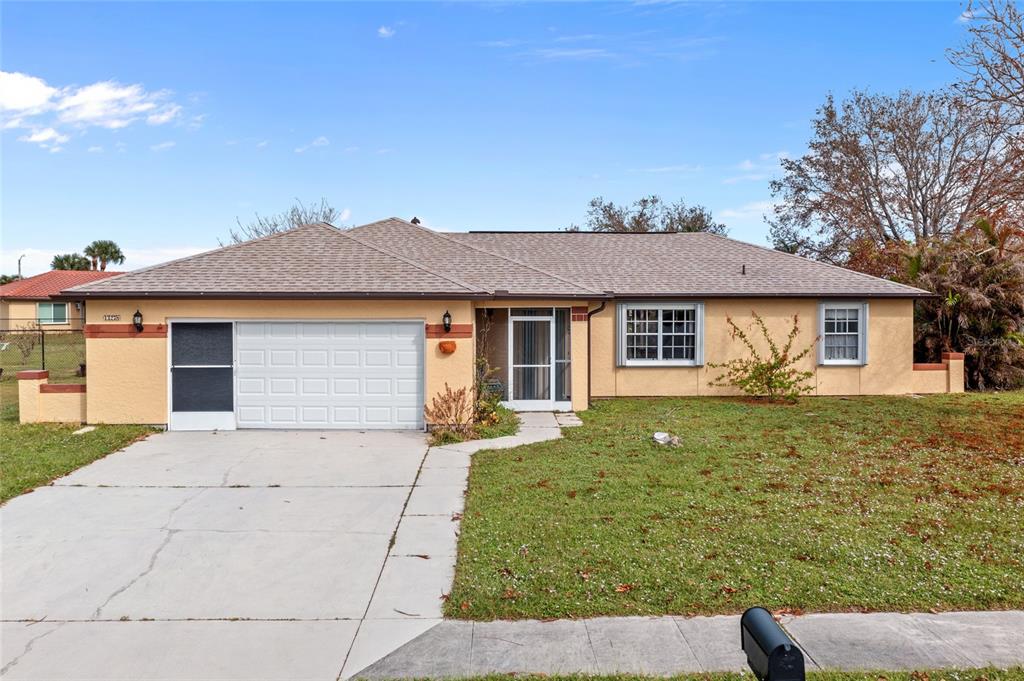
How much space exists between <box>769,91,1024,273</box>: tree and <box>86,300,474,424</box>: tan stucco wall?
21.7 metres

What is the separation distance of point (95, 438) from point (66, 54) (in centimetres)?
859

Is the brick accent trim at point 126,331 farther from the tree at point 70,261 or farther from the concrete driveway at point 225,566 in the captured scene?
the tree at point 70,261

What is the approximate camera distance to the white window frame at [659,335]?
1547 centimetres

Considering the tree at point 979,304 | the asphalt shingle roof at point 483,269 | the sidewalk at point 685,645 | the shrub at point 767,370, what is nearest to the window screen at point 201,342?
the asphalt shingle roof at point 483,269

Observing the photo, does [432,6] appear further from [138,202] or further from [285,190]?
[285,190]

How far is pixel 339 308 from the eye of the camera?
38.1 ft

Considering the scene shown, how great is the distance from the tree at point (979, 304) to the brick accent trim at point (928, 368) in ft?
2.50

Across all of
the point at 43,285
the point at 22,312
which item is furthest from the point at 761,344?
the point at 43,285

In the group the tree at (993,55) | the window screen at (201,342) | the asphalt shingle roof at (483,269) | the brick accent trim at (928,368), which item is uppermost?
the tree at (993,55)

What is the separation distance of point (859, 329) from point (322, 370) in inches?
518

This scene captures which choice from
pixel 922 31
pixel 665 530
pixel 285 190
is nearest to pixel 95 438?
pixel 665 530

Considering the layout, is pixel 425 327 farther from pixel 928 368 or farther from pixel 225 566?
pixel 928 368

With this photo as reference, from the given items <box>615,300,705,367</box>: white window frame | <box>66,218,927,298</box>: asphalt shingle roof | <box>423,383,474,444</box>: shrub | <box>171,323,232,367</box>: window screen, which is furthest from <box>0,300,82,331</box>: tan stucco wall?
<box>615,300,705,367</box>: white window frame

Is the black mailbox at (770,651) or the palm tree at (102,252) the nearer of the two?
the black mailbox at (770,651)
